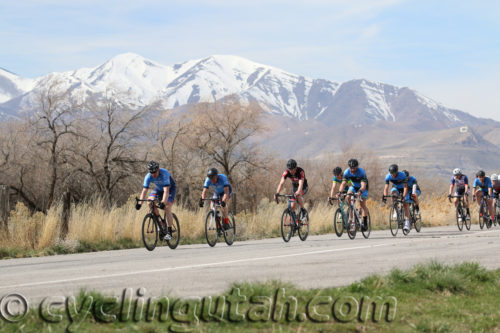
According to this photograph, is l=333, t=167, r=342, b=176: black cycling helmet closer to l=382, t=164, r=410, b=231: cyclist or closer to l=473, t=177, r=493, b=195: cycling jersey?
l=382, t=164, r=410, b=231: cyclist

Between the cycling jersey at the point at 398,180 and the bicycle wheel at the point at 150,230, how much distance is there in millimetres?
8201

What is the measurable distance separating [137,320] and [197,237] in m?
14.6

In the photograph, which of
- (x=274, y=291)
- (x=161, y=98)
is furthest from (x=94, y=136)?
(x=274, y=291)

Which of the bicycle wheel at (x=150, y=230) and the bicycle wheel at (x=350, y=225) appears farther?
the bicycle wheel at (x=350, y=225)

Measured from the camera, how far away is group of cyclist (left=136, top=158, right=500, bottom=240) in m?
16.4

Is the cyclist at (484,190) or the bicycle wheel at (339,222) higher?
the cyclist at (484,190)

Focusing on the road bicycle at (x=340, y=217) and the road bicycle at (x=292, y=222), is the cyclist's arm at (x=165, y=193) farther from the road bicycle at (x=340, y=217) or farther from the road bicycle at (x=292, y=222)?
the road bicycle at (x=340, y=217)

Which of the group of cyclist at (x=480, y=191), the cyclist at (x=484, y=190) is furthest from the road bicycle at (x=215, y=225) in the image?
the cyclist at (x=484, y=190)

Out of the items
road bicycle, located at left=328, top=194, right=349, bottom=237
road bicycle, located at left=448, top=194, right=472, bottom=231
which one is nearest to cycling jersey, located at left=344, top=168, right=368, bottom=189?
road bicycle, located at left=328, top=194, right=349, bottom=237

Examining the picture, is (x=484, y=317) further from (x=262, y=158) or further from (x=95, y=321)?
(x=262, y=158)

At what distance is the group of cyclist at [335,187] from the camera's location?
16438 millimetres

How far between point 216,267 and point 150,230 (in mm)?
5559

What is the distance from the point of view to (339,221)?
2011 centimetres

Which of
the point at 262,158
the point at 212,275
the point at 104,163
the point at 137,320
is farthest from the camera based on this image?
the point at 262,158
